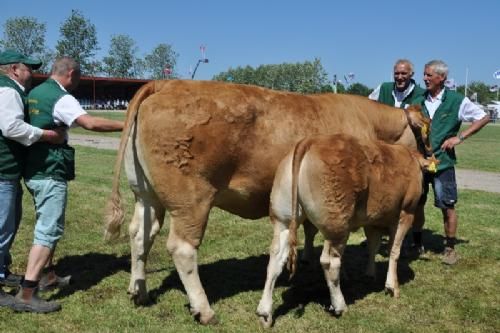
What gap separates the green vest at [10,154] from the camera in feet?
15.8

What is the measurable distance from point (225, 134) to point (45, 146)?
1.68 metres

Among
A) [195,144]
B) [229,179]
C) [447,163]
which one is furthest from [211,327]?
[447,163]

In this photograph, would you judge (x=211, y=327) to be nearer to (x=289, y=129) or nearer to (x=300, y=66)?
(x=289, y=129)

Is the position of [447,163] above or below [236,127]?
below

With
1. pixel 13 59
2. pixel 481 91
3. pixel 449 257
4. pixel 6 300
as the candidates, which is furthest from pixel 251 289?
pixel 481 91

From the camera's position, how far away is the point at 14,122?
15.1 feet

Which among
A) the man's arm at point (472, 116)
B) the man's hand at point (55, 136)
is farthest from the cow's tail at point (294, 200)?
the man's arm at point (472, 116)

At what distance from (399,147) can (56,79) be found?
11.3ft

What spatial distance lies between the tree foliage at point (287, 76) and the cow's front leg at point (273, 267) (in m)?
69.9

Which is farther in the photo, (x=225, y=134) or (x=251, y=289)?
(x=251, y=289)

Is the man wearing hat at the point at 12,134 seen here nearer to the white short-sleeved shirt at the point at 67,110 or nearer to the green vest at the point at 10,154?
the green vest at the point at 10,154

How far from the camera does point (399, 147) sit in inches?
214

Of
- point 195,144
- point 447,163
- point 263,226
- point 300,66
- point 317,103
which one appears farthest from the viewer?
point 300,66

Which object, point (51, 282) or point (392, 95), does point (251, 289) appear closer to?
point (51, 282)
